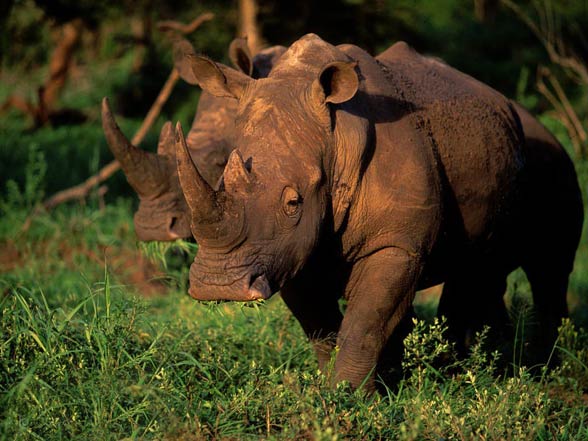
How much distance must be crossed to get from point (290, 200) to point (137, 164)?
6.72ft

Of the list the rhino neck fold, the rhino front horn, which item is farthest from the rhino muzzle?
the rhino neck fold

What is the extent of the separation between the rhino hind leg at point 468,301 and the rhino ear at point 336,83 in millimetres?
1598

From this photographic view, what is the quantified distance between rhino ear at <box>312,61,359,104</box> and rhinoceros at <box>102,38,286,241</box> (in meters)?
1.26

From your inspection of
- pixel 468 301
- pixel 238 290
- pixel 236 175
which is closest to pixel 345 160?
pixel 236 175

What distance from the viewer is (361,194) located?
4.63 m

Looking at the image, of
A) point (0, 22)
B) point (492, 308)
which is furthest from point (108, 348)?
point (0, 22)

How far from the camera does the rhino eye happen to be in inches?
170

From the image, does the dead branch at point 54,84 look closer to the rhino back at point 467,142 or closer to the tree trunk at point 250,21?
the tree trunk at point 250,21

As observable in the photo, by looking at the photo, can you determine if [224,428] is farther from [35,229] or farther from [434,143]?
[35,229]

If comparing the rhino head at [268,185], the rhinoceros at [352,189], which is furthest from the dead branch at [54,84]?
the rhino head at [268,185]

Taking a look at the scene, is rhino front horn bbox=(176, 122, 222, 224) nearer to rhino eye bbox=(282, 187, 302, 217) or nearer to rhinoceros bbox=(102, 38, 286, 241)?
rhino eye bbox=(282, 187, 302, 217)

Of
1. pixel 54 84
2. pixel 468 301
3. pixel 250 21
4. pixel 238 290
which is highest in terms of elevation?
pixel 238 290

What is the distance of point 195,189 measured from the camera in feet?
13.6

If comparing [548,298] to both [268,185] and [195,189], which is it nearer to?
[268,185]
